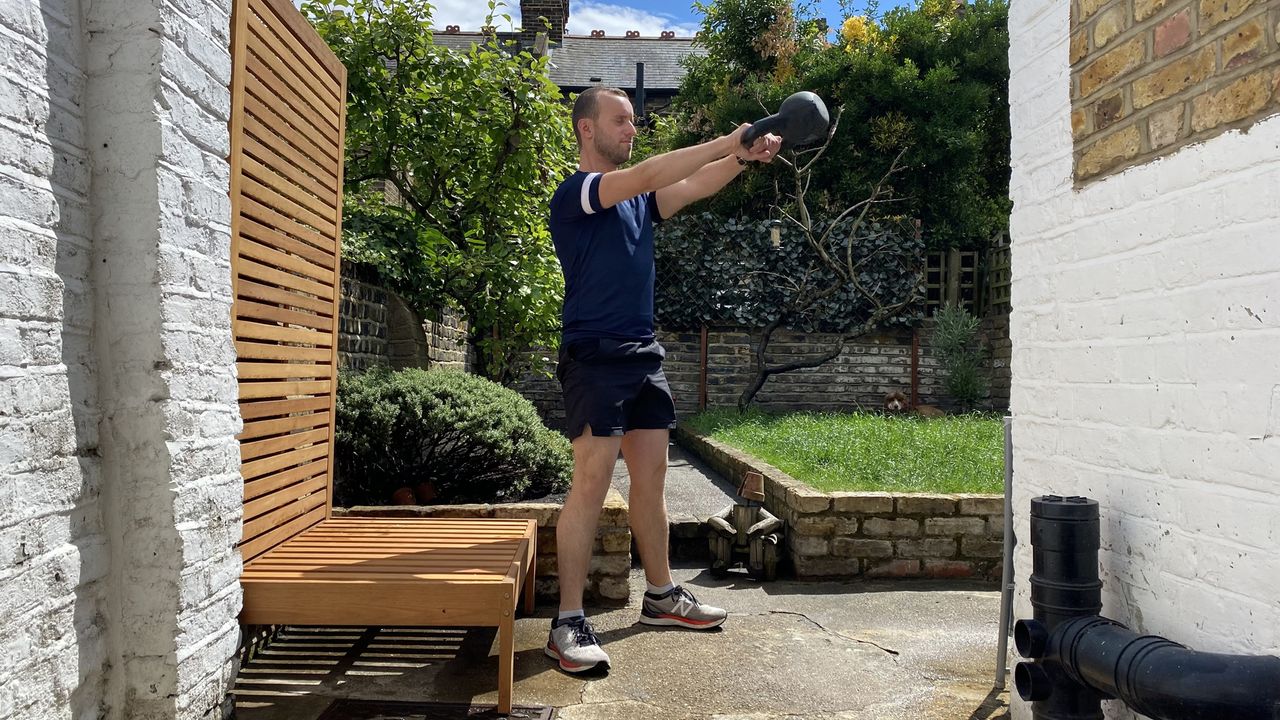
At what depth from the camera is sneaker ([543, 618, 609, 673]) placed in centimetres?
299

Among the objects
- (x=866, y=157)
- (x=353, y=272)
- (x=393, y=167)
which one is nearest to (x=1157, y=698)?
(x=353, y=272)

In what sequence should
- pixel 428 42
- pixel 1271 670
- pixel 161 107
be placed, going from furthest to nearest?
pixel 428 42
pixel 161 107
pixel 1271 670

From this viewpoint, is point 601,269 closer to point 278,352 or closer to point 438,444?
point 278,352

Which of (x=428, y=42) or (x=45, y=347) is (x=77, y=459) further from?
(x=428, y=42)

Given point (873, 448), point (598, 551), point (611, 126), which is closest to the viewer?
point (611, 126)

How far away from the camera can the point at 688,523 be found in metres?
5.04

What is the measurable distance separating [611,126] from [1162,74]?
73.4 inches

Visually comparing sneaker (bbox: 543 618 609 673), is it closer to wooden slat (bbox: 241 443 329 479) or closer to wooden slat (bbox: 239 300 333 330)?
wooden slat (bbox: 241 443 329 479)

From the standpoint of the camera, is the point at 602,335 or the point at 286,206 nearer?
the point at 286,206

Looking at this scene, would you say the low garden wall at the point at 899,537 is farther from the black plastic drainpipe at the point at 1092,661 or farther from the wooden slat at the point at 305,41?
the wooden slat at the point at 305,41

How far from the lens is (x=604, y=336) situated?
10.6ft

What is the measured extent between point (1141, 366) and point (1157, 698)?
0.69m

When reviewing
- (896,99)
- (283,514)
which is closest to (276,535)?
(283,514)

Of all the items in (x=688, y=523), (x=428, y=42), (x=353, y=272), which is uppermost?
(x=428, y=42)
